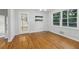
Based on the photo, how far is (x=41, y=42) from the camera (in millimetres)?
1906

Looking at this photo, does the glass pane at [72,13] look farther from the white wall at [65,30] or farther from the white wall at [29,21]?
the white wall at [29,21]

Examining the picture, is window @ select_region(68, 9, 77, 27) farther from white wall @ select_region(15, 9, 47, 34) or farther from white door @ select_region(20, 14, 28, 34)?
white door @ select_region(20, 14, 28, 34)

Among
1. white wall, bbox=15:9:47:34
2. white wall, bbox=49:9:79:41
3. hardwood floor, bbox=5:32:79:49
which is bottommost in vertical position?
hardwood floor, bbox=5:32:79:49

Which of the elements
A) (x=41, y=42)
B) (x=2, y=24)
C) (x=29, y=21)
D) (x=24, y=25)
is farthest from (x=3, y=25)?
(x=41, y=42)

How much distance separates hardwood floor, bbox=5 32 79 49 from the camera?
187 centimetres

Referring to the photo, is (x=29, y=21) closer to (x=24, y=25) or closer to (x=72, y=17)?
(x=24, y=25)

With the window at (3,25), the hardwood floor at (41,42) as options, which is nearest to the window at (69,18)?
the hardwood floor at (41,42)

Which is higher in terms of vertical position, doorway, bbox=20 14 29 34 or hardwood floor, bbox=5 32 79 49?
doorway, bbox=20 14 29 34

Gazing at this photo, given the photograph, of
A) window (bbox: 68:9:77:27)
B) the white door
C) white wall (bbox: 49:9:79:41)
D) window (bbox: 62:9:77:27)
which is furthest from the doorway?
window (bbox: 68:9:77:27)

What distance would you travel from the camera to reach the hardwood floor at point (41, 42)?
187cm
